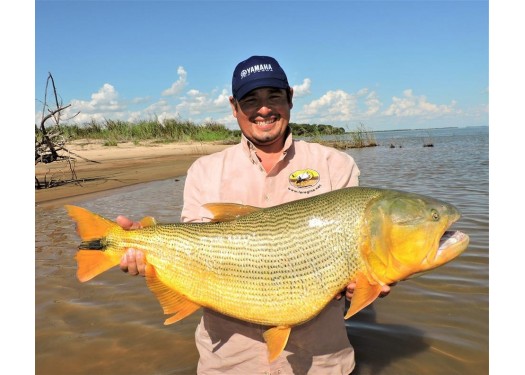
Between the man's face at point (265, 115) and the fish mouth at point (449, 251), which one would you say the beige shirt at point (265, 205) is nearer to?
the man's face at point (265, 115)

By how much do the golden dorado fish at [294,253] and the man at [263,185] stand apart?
305 mm

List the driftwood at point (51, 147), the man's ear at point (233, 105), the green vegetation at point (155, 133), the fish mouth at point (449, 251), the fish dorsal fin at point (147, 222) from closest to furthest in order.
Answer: the fish mouth at point (449, 251) → the fish dorsal fin at point (147, 222) → the man's ear at point (233, 105) → the driftwood at point (51, 147) → the green vegetation at point (155, 133)

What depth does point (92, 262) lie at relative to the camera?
3.07 m

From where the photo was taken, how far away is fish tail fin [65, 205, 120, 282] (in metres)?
3.05

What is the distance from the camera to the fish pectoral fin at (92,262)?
3.04 meters

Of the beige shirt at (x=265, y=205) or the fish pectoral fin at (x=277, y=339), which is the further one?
the beige shirt at (x=265, y=205)

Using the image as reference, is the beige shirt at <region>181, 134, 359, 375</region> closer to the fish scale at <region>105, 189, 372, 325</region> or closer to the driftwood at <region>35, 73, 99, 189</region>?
the fish scale at <region>105, 189, 372, 325</region>

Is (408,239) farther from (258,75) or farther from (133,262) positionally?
(133,262)

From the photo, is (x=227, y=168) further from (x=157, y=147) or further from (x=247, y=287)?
(x=157, y=147)

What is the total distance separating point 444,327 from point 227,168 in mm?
2656

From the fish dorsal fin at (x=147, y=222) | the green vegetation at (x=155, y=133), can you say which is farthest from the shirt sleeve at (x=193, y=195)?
the green vegetation at (x=155, y=133)

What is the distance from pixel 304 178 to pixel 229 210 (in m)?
0.66
